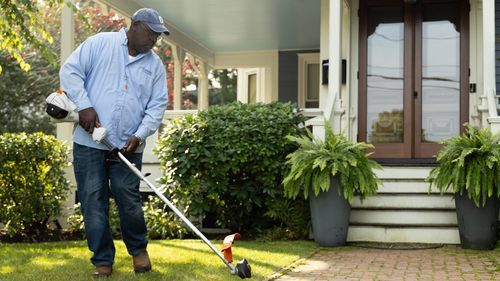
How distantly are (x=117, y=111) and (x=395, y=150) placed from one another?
524cm

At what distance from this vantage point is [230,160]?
7.34 metres

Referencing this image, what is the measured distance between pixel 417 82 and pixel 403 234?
8.73 feet

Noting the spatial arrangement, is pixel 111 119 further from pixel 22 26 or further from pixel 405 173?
pixel 405 173

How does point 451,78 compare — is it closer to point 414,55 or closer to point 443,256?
point 414,55

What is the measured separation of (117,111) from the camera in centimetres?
456

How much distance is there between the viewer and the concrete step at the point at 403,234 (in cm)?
697

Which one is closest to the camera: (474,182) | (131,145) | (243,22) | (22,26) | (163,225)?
(131,145)

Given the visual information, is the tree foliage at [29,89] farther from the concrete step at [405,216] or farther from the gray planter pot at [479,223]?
the gray planter pot at [479,223]

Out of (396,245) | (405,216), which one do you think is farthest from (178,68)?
(396,245)

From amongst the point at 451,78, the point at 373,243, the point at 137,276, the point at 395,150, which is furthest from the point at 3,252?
the point at 451,78

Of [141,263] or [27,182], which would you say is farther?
[27,182]

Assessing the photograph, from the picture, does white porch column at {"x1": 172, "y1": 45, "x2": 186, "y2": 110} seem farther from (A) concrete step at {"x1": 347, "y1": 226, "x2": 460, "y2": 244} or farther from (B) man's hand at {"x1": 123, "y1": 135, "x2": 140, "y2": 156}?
(B) man's hand at {"x1": 123, "y1": 135, "x2": 140, "y2": 156}

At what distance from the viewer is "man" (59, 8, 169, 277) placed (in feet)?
14.7

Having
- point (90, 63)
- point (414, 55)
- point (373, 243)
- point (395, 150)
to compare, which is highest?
point (414, 55)
